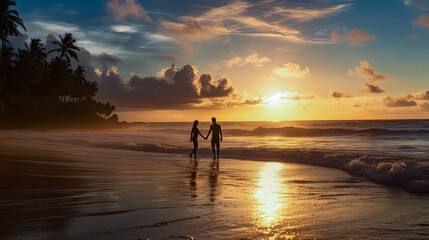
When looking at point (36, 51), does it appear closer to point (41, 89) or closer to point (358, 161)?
point (41, 89)

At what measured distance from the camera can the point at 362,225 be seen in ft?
15.0

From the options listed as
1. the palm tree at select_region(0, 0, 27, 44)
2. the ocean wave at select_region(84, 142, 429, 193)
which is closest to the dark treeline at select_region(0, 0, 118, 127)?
the palm tree at select_region(0, 0, 27, 44)

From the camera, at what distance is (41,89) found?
62812mm

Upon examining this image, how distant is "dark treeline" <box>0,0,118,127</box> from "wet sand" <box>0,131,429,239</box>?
1495 inches

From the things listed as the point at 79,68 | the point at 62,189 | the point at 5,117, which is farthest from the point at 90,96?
the point at 62,189

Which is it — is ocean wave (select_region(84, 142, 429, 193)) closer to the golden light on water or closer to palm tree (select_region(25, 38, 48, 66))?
the golden light on water

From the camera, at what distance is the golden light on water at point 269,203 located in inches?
175

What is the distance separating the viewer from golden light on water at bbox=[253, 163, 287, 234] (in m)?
4.44

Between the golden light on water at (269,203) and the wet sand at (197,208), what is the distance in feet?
0.05

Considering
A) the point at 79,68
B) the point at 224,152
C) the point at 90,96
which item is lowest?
the point at 224,152

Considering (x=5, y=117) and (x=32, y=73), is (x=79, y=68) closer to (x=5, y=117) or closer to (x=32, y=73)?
(x=5, y=117)

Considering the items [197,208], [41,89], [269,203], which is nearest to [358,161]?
[269,203]

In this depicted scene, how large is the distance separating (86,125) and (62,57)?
1722cm

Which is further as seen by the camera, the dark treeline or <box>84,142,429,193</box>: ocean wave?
the dark treeline
